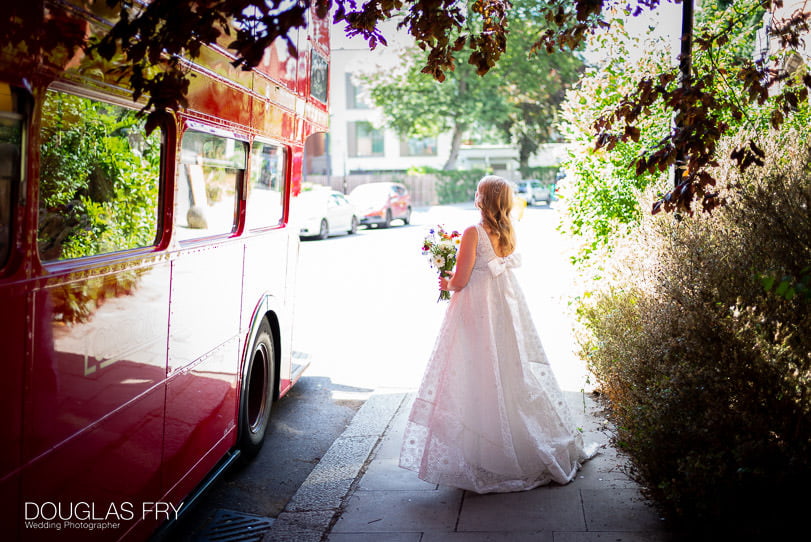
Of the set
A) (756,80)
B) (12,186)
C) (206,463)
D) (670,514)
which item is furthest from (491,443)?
(12,186)

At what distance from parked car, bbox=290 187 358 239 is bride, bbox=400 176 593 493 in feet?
61.0

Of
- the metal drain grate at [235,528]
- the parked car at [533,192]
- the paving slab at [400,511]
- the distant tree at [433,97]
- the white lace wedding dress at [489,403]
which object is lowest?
the metal drain grate at [235,528]

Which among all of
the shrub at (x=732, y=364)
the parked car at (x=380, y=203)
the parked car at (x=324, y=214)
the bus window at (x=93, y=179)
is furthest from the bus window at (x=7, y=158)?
the parked car at (x=380, y=203)

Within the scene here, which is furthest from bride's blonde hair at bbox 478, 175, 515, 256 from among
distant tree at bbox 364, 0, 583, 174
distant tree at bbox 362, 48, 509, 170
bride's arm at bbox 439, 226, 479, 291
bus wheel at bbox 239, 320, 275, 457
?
distant tree at bbox 362, 48, 509, 170

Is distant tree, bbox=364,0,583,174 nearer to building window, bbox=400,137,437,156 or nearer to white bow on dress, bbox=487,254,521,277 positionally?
building window, bbox=400,137,437,156

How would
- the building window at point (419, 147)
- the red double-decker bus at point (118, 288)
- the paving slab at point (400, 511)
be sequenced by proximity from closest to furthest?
the red double-decker bus at point (118, 288) < the paving slab at point (400, 511) < the building window at point (419, 147)

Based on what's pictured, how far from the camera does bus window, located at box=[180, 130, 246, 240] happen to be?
426cm

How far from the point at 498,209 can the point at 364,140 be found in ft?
186

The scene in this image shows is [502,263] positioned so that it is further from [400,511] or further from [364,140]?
[364,140]

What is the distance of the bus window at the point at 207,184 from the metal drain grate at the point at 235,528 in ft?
5.70

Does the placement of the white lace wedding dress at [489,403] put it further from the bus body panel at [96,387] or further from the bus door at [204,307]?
the bus body panel at [96,387]

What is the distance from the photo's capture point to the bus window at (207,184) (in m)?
4.26

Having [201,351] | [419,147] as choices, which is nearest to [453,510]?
[201,351]

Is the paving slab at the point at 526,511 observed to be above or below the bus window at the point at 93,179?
below
